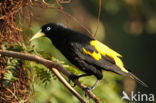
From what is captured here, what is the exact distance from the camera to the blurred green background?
3861mm

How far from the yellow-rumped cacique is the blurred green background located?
0.16 metres

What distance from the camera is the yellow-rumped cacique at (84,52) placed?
3277mm

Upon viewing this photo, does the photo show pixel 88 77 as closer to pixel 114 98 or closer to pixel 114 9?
pixel 114 98

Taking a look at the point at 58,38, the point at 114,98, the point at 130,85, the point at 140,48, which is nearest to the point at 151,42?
the point at 140,48

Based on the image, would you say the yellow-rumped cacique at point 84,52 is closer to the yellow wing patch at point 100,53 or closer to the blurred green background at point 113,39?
the yellow wing patch at point 100,53

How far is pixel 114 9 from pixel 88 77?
10.5ft

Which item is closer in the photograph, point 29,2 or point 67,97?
point 29,2

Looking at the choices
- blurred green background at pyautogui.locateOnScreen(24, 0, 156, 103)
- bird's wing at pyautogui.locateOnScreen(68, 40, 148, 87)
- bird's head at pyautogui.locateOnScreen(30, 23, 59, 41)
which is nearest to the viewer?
bird's wing at pyautogui.locateOnScreen(68, 40, 148, 87)

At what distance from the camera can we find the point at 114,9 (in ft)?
21.3

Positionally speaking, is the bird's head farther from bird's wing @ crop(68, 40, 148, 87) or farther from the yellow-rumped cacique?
bird's wing @ crop(68, 40, 148, 87)

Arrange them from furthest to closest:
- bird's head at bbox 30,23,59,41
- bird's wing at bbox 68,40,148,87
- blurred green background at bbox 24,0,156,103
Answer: blurred green background at bbox 24,0,156,103 → bird's head at bbox 30,23,59,41 → bird's wing at bbox 68,40,148,87

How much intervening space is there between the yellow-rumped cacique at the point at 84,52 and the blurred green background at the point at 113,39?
→ 0.16m

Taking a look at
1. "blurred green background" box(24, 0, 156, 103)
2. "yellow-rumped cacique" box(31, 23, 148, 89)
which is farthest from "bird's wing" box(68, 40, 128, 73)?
"blurred green background" box(24, 0, 156, 103)

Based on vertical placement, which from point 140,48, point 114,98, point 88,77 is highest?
point 88,77
